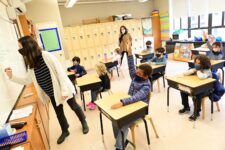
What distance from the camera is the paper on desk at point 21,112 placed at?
1836 mm

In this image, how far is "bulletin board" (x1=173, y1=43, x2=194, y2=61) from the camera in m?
6.19

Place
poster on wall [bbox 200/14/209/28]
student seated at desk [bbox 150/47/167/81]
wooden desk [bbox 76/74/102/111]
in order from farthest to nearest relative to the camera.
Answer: poster on wall [bbox 200/14/209/28], student seated at desk [bbox 150/47/167/81], wooden desk [bbox 76/74/102/111]

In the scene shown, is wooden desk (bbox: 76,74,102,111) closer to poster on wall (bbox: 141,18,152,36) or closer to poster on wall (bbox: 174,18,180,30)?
poster on wall (bbox: 141,18,152,36)

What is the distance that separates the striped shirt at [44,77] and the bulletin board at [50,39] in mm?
4058

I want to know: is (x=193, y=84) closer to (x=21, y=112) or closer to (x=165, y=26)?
(x=21, y=112)

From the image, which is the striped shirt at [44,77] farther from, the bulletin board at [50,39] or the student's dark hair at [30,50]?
the bulletin board at [50,39]

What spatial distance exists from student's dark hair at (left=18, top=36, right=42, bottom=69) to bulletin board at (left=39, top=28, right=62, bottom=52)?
4.13m

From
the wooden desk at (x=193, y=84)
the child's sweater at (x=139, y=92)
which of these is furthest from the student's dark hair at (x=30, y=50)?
the wooden desk at (x=193, y=84)

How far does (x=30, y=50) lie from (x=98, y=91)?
1.73 meters

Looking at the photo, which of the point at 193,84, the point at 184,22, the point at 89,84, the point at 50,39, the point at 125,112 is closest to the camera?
the point at 125,112

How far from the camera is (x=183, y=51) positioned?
254 inches

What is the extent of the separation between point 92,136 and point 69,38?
4918 mm

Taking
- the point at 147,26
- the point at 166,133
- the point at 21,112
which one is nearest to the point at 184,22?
the point at 147,26

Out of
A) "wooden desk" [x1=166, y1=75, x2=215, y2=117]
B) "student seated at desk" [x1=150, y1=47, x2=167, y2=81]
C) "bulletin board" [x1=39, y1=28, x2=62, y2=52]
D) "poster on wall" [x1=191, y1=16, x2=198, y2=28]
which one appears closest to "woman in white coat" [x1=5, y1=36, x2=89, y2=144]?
"wooden desk" [x1=166, y1=75, x2=215, y2=117]
